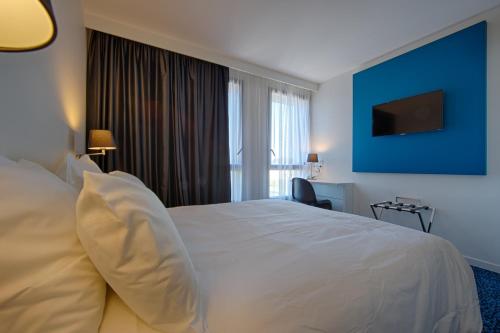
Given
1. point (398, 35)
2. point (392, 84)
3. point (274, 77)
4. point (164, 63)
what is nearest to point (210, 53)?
point (164, 63)

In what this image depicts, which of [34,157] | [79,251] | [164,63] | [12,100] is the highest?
[164,63]

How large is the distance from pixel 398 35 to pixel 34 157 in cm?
380

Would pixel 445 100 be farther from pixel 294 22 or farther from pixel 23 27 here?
pixel 23 27

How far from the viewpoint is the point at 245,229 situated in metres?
1.38

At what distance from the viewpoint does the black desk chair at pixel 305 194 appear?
3320mm

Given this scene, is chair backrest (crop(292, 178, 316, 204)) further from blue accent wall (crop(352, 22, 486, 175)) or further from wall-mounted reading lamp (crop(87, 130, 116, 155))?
wall-mounted reading lamp (crop(87, 130, 116, 155))

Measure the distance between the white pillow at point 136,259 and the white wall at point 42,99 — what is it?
0.59 m

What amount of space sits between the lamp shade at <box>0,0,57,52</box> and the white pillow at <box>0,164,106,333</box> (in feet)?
1.02

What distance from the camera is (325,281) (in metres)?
0.77

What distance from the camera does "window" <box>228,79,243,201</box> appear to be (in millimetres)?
3533

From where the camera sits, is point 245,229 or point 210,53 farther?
point 210,53

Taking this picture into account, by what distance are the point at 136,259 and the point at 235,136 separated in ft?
10.2

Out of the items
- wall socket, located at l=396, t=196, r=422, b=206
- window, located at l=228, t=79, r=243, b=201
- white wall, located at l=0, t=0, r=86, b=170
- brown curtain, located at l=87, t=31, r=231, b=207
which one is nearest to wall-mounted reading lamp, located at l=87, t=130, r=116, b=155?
white wall, located at l=0, t=0, r=86, b=170

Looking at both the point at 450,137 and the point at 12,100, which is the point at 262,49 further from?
the point at 12,100
